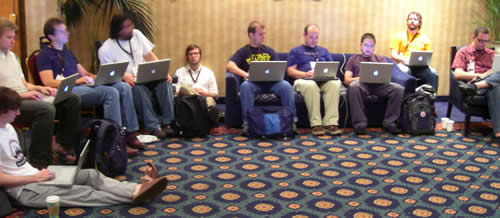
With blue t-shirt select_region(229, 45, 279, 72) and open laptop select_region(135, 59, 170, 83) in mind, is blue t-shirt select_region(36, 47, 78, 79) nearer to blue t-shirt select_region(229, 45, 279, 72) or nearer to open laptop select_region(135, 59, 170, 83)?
open laptop select_region(135, 59, 170, 83)

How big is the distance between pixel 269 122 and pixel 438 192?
1.75 metres

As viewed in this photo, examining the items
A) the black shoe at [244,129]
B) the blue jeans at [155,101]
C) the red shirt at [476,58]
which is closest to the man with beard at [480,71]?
the red shirt at [476,58]

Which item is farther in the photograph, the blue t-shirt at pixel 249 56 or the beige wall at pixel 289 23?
the beige wall at pixel 289 23

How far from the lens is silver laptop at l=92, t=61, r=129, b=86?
4285 mm

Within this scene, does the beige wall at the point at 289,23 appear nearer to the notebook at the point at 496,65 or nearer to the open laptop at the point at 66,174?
the notebook at the point at 496,65

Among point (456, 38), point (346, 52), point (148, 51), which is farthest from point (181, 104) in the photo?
point (456, 38)

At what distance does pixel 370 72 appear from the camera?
5.06 metres

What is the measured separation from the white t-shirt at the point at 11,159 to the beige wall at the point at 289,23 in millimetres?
3107

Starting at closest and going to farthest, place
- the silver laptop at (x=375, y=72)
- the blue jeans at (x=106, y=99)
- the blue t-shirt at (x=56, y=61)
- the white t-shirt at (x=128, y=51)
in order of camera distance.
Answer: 1. the blue t-shirt at (x=56, y=61)
2. the blue jeans at (x=106, y=99)
3. the white t-shirt at (x=128, y=51)
4. the silver laptop at (x=375, y=72)

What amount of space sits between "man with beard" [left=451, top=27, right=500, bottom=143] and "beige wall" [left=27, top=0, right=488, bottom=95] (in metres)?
1.22

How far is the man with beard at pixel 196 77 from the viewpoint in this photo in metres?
5.51

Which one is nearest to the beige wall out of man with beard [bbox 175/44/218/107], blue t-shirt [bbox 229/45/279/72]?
man with beard [bbox 175/44/218/107]

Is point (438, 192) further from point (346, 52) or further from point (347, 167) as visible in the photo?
point (346, 52)

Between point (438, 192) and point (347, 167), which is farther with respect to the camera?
point (347, 167)
